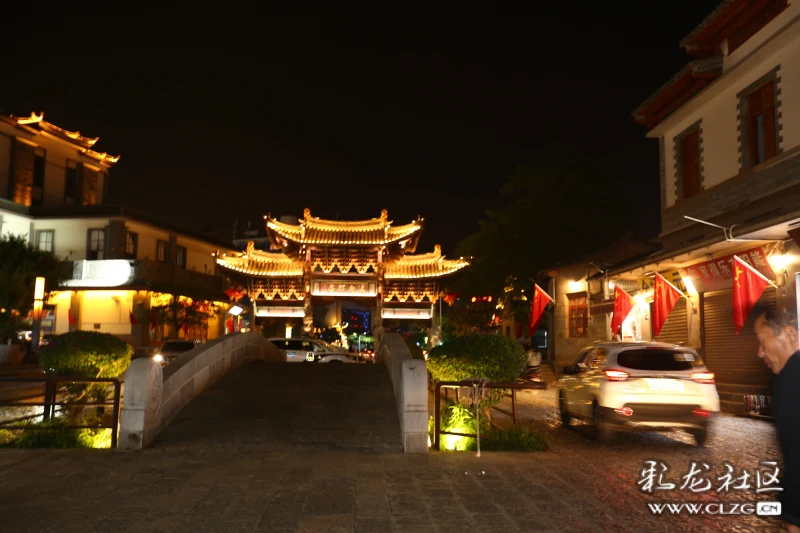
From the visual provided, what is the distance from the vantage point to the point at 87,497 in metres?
6.81

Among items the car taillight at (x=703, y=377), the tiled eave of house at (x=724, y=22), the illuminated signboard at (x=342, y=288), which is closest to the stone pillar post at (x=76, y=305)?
the illuminated signboard at (x=342, y=288)

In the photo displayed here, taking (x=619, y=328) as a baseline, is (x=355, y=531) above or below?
below

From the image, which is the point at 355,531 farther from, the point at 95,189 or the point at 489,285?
the point at 95,189

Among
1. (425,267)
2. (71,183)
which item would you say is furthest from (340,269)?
(71,183)

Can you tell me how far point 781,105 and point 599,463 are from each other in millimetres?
10058

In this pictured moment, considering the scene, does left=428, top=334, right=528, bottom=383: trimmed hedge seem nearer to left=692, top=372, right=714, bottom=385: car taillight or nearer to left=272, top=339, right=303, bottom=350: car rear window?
left=692, top=372, right=714, bottom=385: car taillight

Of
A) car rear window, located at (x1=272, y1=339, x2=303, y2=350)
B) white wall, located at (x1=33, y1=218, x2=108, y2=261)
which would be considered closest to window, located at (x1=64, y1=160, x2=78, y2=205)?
white wall, located at (x1=33, y1=218, x2=108, y2=261)

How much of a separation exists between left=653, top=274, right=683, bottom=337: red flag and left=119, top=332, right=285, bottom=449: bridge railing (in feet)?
40.6

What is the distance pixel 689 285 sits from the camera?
18438mm

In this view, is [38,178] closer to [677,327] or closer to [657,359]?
[677,327]

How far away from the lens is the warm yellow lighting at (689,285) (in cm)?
1825

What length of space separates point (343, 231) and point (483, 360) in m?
20.0

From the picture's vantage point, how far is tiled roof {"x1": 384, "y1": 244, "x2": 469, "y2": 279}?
30281 millimetres

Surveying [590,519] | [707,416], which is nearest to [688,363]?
[707,416]
